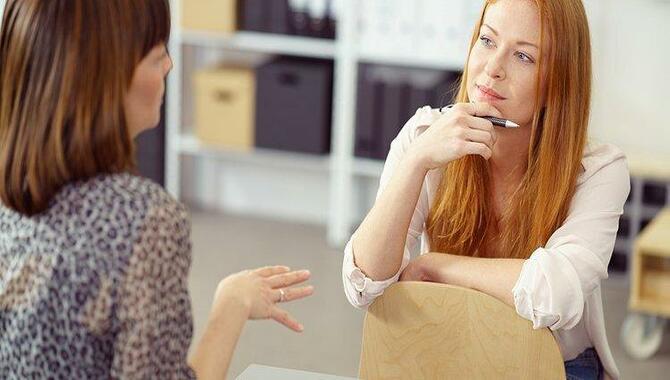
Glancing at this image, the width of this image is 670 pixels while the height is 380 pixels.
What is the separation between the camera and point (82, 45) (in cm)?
137

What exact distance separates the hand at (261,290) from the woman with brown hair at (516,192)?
29cm

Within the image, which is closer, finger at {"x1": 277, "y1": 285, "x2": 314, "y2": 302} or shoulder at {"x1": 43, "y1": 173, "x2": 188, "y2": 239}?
shoulder at {"x1": 43, "y1": 173, "x2": 188, "y2": 239}

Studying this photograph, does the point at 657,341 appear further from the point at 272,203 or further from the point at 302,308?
the point at 272,203

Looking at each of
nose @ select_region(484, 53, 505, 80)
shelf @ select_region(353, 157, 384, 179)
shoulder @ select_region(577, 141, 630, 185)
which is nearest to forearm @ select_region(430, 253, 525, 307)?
shoulder @ select_region(577, 141, 630, 185)

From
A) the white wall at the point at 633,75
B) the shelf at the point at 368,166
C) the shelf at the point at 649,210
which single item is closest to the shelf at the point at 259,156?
the shelf at the point at 368,166

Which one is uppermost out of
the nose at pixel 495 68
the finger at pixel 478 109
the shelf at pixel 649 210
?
the nose at pixel 495 68

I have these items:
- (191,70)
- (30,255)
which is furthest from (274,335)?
(30,255)

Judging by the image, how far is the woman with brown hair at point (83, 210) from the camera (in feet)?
4.49

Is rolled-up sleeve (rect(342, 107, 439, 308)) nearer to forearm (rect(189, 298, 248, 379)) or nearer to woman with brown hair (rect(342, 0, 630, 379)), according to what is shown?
woman with brown hair (rect(342, 0, 630, 379))

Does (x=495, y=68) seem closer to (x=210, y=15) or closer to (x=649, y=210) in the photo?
(x=649, y=210)

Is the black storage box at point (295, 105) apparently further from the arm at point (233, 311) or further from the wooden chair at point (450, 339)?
the arm at point (233, 311)

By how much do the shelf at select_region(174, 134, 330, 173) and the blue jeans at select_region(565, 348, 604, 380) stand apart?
102 inches

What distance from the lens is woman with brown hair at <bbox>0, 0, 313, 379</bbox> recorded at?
1368 mm

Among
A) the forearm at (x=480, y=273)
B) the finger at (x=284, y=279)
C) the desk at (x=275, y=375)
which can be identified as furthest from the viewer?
the forearm at (x=480, y=273)
